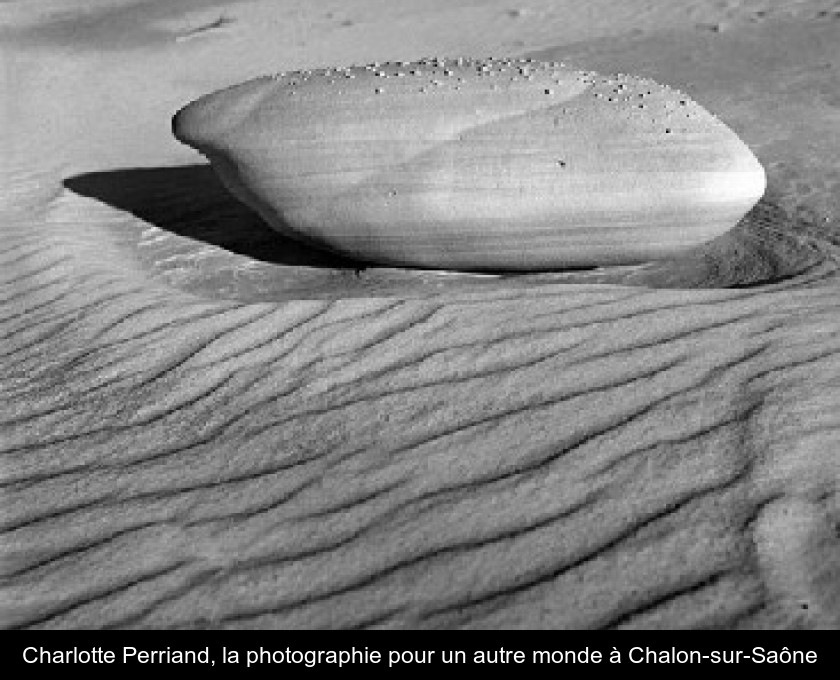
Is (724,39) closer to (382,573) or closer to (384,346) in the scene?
(384,346)

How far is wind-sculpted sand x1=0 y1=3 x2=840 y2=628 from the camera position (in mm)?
1935

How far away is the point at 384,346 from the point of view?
2963mm

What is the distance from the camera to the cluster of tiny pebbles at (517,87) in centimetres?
372

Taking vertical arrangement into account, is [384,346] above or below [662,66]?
above

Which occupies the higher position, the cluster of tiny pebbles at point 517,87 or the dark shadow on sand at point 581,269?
the cluster of tiny pebbles at point 517,87

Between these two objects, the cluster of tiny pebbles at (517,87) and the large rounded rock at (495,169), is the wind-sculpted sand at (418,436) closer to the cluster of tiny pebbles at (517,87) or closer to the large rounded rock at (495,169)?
the large rounded rock at (495,169)

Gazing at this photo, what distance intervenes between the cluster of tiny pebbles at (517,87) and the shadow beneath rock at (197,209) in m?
0.60

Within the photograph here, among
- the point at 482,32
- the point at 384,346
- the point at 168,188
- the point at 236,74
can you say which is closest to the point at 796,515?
the point at 384,346

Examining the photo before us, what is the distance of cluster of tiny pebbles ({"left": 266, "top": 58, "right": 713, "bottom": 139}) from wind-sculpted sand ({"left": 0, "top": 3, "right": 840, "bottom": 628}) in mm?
529

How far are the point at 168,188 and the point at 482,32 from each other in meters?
5.02

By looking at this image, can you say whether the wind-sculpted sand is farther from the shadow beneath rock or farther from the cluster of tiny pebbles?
the cluster of tiny pebbles
